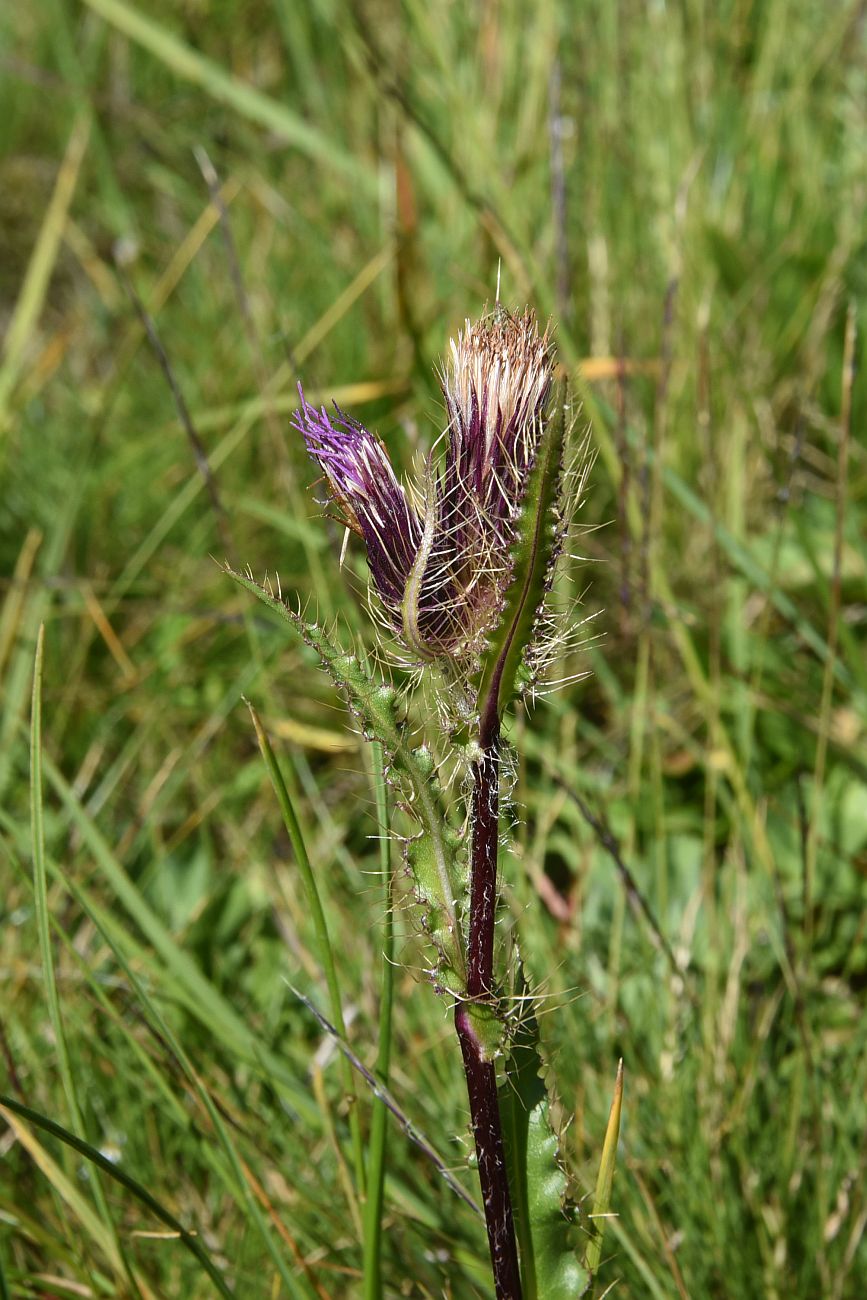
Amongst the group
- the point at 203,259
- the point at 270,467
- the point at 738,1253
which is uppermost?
the point at 203,259

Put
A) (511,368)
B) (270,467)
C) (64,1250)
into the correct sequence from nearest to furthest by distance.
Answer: (511,368), (64,1250), (270,467)

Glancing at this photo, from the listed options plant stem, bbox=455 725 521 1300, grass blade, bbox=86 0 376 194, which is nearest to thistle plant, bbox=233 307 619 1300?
plant stem, bbox=455 725 521 1300

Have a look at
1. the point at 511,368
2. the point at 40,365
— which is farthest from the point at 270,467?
the point at 511,368

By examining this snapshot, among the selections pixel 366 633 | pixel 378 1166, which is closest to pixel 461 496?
pixel 378 1166

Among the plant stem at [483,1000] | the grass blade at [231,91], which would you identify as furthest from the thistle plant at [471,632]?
the grass blade at [231,91]

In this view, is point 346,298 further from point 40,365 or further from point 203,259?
point 203,259

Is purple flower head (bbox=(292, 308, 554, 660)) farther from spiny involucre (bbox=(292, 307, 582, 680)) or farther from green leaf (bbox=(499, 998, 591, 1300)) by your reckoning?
green leaf (bbox=(499, 998, 591, 1300))
